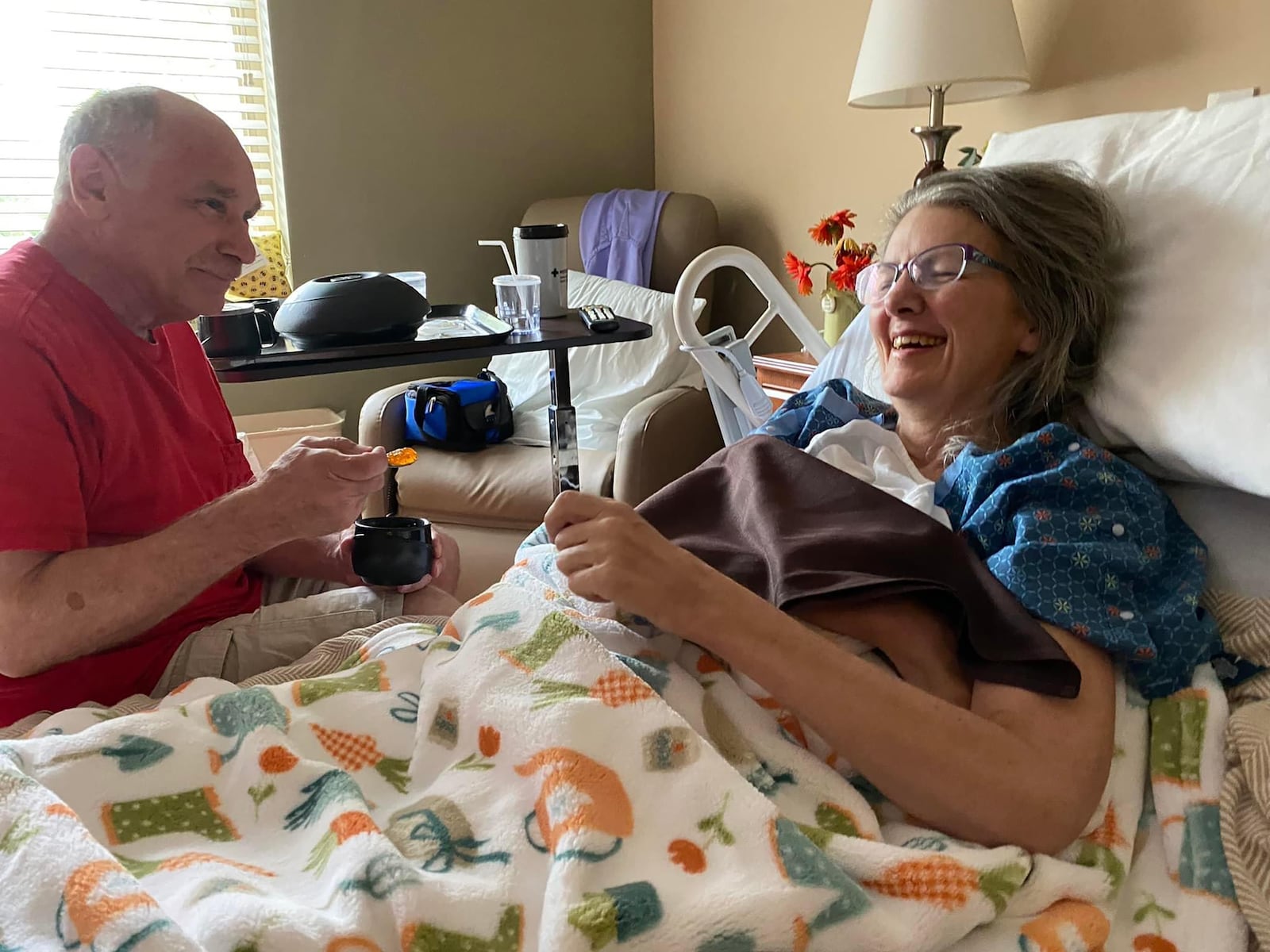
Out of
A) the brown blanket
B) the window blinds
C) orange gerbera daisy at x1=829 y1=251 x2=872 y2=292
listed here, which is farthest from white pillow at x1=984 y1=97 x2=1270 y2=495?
the window blinds

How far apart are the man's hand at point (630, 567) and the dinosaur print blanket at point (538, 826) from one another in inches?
1.9

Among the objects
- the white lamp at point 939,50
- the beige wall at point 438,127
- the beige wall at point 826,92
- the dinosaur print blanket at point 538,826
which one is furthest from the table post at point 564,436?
the beige wall at point 438,127

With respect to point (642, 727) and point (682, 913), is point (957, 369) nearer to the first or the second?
point (642, 727)

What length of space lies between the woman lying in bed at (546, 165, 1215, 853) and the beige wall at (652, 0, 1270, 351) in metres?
1.02

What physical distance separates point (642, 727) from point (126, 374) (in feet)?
2.47

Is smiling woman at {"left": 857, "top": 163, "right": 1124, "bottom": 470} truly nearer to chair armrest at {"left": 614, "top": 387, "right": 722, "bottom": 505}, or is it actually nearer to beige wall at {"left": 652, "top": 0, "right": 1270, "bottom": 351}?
beige wall at {"left": 652, "top": 0, "right": 1270, "bottom": 351}

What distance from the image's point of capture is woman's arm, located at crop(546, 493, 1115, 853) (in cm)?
76

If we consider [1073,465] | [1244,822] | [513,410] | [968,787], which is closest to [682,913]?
[968,787]

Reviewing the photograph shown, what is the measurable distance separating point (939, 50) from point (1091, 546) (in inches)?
57.8

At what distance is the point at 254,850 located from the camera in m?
0.72

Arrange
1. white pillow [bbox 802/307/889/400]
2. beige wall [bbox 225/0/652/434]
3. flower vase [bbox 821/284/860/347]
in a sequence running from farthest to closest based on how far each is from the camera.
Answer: beige wall [bbox 225/0/652/434]
flower vase [bbox 821/284/860/347]
white pillow [bbox 802/307/889/400]

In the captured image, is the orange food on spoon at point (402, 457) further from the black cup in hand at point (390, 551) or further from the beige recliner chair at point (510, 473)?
the beige recliner chair at point (510, 473)

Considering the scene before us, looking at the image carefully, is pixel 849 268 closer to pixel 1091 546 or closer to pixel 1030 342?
pixel 1030 342

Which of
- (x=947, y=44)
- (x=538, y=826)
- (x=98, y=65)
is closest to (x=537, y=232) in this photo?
(x=947, y=44)
